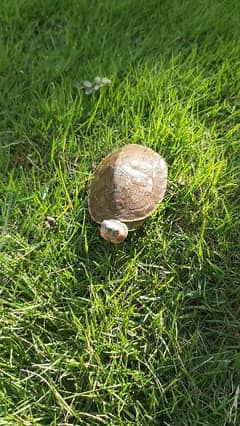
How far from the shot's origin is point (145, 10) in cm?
249

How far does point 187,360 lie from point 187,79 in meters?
1.26

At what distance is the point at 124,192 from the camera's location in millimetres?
1783

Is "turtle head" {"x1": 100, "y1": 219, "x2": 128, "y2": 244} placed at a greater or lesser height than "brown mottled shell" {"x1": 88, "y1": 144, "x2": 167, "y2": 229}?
lesser

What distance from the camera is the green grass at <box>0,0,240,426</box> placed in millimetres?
1547

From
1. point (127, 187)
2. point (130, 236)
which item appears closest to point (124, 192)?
point (127, 187)

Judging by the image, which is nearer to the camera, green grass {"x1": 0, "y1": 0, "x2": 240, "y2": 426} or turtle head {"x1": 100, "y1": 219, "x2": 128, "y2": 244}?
green grass {"x1": 0, "y1": 0, "x2": 240, "y2": 426}

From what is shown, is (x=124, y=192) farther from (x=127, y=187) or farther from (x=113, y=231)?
(x=113, y=231)

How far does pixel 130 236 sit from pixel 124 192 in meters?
0.17

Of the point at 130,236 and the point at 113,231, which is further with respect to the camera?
the point at 130,236

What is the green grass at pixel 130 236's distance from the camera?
155cm

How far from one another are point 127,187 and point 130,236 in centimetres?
18

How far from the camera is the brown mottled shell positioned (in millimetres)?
1776

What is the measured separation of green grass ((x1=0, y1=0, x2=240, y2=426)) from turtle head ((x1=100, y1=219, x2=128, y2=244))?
9cm

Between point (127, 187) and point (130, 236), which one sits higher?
point (127, 187)
